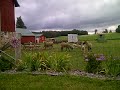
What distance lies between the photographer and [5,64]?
38.1ft

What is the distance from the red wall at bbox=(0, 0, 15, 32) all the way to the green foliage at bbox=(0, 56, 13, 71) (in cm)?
1828

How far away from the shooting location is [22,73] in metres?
11.0

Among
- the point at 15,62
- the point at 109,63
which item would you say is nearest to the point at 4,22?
the point at 15,62

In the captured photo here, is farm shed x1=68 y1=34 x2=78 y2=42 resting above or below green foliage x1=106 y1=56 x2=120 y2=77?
above

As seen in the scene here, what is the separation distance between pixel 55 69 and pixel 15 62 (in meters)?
1.99

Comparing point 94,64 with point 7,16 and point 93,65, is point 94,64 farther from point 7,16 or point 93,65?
point 7,16

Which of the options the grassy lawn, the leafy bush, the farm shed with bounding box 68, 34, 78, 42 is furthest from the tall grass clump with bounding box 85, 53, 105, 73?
the farm shed with bounding box 68, 34, 78, 42

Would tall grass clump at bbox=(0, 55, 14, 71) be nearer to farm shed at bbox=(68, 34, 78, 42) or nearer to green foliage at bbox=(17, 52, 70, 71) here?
green foliage at bbox=(17, 52, 70, 71)

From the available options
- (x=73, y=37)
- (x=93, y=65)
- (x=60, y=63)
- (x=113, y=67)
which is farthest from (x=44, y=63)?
(x=73, y=37)

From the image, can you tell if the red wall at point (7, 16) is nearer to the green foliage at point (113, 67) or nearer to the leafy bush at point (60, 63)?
the leafy bush at point (60, 63)

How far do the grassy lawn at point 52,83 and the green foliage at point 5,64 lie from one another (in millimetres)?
904

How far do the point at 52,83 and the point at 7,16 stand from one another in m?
21.8

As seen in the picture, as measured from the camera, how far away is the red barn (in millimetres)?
29872

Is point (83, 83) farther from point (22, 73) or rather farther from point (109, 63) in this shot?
point (22, 73)
